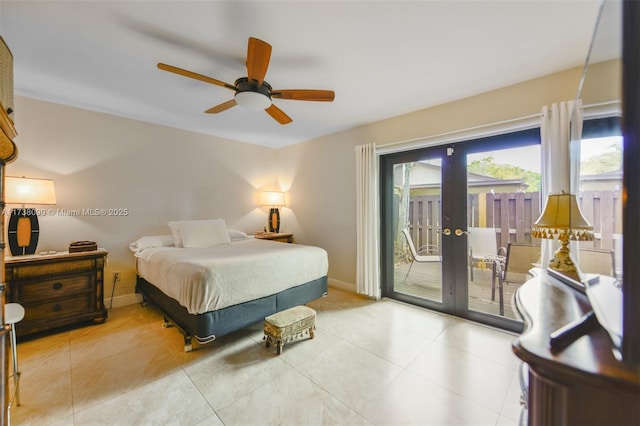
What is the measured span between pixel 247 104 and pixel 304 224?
104 inches

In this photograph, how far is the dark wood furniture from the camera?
19.6 inches

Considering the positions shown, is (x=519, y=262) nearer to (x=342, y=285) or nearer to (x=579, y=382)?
(x=342, y=285)

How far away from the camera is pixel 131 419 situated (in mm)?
1421

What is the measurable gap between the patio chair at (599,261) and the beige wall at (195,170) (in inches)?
69.0

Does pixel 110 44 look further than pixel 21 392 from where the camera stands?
Yes

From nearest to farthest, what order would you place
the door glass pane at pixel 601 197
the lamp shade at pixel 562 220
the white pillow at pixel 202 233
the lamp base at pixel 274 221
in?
the door glass pane at pixel 601 197 → the lamp shade at pixel 562 220 → the white pillow at pixel 202 233 → the lamp base at pixel 274 221

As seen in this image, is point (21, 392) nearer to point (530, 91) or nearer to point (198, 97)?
point (198, 97)

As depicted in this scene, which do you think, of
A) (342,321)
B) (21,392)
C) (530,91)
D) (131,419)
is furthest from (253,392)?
(530,91)

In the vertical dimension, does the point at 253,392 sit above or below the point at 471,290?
below

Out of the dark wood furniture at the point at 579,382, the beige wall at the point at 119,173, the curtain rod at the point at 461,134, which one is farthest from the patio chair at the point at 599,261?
the beige wall at the point at 119,173

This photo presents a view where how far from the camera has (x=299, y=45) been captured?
183 centimetres

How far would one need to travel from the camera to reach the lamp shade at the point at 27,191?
229cm

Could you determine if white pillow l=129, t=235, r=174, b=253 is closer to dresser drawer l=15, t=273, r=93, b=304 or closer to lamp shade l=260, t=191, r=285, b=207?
dresser drawer l=15, t=273, r=93, b=304

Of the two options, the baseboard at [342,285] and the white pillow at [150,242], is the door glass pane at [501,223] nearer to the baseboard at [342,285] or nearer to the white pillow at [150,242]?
the baseboard at [342,285]
